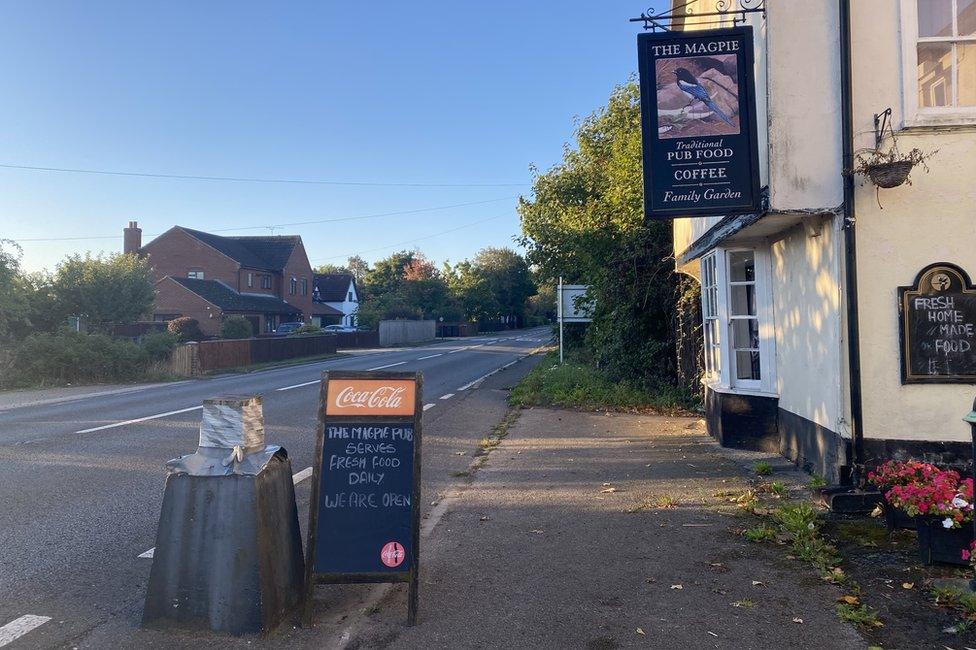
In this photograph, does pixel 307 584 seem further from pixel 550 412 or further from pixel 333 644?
pixel 550 412

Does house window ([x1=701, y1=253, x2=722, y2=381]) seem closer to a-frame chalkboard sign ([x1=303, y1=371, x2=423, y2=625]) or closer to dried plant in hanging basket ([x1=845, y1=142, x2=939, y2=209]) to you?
dried plant in hanging basket ([x1=845, y1=142, x2=939, y2=209])

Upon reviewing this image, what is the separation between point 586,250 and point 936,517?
14.0 meters

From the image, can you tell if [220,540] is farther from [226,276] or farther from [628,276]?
[226,276]

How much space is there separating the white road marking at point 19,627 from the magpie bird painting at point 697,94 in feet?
20.7

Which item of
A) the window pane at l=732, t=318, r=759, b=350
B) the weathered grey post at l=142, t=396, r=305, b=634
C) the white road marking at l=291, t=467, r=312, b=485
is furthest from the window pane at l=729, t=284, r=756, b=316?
the weathered grey post at l=142, t=396, r=305, b=634

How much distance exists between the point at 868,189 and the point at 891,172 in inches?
16.5

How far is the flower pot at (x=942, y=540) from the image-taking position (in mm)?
4641

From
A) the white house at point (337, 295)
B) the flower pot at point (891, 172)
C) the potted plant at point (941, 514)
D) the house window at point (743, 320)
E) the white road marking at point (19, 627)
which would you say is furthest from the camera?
the white house at point (337, 295)

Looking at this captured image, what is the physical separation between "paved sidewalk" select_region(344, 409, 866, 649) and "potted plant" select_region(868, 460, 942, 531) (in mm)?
925

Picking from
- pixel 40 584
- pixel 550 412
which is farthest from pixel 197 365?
pixel 40 584

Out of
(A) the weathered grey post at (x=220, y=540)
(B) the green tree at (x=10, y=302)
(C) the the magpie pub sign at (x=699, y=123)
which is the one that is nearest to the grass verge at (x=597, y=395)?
(C) the the magpie pub sign at (x=699, y=123)

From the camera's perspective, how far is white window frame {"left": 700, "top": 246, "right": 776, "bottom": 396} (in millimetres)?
8719

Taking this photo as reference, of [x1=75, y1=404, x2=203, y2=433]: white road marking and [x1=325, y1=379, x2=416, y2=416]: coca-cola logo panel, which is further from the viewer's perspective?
[x1=75, y1=404, x2=203, y2=433]: white road marking

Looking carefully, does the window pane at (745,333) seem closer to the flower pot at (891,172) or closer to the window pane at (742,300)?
the window pane at (742,300)
